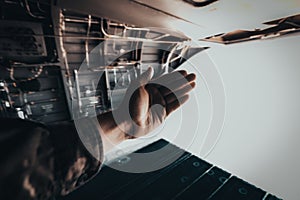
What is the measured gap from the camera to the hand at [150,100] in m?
1.13

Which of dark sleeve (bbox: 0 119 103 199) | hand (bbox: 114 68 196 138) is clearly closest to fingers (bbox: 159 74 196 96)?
hand (bbox: 114 68 196 138)

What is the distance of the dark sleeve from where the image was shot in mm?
480

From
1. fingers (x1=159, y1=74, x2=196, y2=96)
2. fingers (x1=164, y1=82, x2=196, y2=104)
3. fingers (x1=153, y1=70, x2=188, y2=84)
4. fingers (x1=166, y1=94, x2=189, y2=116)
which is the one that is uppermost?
fingers (x1=153, y1=70, x2=188, y2=84)

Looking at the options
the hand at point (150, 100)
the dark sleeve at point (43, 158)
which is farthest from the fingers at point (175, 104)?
the dark sleeve at point (43, 158)

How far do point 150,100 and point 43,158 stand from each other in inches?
33.9

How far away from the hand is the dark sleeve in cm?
31

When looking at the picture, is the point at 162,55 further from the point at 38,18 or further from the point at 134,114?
the point at 134,114

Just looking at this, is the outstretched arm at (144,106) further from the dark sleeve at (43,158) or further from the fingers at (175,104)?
the dark sleeve at (43,158)

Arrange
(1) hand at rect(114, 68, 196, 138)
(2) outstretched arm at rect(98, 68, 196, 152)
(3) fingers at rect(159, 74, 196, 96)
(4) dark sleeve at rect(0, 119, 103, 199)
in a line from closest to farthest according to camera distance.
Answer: (4) dark sleeve at rect(0, 119, 103, 199) → (2) outstretched arm at rect(98, 68, 196, 152) → (1) hand at rect(114, 68, 196, 138) → (3) fingers at rect(159, 74, 196, 96)

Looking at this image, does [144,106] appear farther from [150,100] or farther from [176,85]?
[176,85]

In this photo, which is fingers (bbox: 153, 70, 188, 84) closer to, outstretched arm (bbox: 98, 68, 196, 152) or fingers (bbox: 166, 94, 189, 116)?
outstretched arm (bbox: 98, 68, 196, 152)

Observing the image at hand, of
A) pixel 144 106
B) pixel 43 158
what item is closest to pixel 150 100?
pixel 144 106

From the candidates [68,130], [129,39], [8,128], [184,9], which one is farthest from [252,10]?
[129,39]

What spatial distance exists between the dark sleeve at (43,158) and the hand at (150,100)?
31 cm
